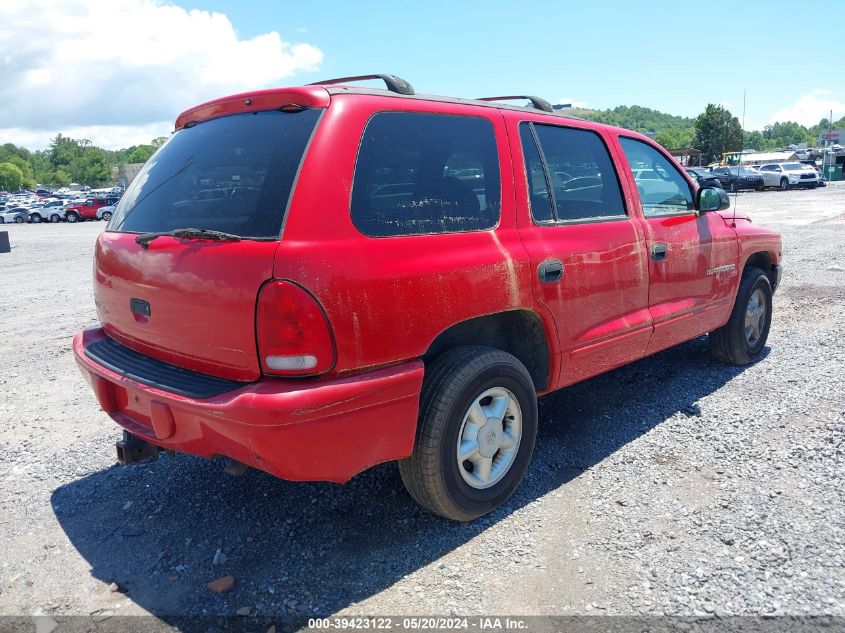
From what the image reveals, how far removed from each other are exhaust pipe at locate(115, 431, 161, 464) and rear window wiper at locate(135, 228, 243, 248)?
90cm

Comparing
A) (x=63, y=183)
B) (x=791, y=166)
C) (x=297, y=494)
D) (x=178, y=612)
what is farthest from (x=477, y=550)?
(x=63, y=183)

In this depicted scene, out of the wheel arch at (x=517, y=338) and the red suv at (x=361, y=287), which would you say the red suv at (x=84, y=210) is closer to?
the red suv at (x=361, y=287)

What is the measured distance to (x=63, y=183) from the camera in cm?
15338

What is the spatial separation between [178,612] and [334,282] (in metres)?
1.44

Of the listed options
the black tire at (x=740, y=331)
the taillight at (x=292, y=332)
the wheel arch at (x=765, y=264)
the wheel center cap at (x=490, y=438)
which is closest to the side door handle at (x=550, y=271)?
the wheel center cap at (x=490, y=438)

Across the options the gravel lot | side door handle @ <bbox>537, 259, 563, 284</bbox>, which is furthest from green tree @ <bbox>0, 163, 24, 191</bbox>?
side door handle @ <bbox>537, 259, 563, 284</bbox>

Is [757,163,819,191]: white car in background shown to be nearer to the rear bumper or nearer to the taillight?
the rear bumper

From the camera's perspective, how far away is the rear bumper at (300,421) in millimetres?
2340

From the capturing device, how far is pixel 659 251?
3961mm

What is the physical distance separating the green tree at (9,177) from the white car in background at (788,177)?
14732 cm

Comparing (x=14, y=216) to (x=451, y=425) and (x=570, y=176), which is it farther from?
(x=451, y=425)

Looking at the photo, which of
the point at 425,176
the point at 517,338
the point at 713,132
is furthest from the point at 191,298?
the point at 713,132

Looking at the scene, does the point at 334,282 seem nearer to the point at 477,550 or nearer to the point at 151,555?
the point at 477,550

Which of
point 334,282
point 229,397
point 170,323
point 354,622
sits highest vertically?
point 334,282
